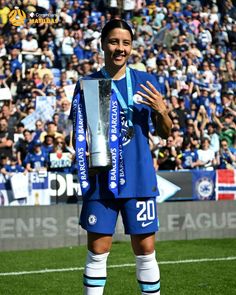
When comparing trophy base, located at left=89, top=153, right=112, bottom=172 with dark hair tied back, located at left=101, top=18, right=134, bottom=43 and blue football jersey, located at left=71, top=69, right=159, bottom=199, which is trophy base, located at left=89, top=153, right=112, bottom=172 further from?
dark hair tied back, located at left=101, top=18, right=134, bottom=43

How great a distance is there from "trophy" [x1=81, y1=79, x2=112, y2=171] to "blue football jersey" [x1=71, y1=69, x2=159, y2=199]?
0.15m

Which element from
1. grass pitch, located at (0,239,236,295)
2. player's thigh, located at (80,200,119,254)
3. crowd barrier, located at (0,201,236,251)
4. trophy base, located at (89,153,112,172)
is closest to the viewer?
trophy base, located at (89,153,112,172)

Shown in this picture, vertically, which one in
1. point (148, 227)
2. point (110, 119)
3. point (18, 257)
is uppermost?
point (110, 119)

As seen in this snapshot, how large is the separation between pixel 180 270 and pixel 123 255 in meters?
1.92

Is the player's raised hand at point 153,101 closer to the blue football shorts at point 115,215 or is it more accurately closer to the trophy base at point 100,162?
the trophy base at point 100,162

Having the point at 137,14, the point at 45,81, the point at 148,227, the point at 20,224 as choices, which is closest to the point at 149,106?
the point at 148,227

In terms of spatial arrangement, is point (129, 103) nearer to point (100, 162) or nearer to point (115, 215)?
point (100, 162)

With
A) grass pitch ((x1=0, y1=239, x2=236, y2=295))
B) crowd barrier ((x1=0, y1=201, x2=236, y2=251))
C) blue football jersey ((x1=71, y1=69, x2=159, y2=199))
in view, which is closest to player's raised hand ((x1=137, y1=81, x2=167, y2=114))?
blue football jersey ((x1=71, y1=69, x2=159, y2=199))

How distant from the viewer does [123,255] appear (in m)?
11.9

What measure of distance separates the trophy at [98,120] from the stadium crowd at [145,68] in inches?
346

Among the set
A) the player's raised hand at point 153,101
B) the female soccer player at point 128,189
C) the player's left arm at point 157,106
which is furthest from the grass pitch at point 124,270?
the player's raised hand at point 153,101

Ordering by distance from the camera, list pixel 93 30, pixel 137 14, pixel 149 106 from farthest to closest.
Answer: pixel 137 14 → pixel 93 30 → pixel 149 106

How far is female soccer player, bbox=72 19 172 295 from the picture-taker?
5.67m

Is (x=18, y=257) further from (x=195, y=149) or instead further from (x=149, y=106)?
(x=149, y=106)
